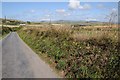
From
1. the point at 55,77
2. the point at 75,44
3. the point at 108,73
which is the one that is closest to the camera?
the point at 108,73

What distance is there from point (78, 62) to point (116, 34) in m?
3.01

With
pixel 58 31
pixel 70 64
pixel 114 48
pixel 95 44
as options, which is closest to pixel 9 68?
pixel 70 64

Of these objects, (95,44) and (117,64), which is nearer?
(117,64)

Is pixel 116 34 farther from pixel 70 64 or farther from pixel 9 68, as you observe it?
pixel 9 68

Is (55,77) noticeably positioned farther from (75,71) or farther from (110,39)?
(110,39)

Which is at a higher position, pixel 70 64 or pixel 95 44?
pixel 95 44

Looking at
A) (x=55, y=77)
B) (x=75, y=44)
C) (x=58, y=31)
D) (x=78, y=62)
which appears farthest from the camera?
(x=58, y=31)

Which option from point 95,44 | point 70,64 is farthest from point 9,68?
point 95,44

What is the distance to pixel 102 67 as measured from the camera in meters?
11.8

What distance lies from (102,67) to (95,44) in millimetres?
3887

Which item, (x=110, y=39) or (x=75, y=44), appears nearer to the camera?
(x=110, y=39)

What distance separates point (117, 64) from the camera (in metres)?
11.4

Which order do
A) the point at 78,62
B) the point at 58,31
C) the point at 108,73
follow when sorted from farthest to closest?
1. the point at 58,31
2. the point at 78,62
3. the point at 108,73

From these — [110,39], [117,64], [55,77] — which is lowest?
[55,77]
